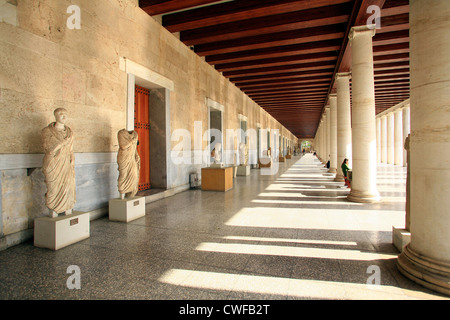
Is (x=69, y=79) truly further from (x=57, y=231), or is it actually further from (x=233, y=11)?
(x=233, y=11)

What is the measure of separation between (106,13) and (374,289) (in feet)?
25.7

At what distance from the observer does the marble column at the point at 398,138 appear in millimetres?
24312

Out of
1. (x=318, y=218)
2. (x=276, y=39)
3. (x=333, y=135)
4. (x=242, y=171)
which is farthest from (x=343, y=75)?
(x=318, y=218)

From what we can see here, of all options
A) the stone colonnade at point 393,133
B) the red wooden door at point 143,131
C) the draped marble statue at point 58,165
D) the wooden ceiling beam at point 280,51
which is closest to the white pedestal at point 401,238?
the draped marble statue at point 58,165

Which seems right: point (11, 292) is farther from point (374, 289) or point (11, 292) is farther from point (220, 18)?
point (220, 18)

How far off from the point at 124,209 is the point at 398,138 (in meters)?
27.3

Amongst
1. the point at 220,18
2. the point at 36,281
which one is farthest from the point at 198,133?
the point at 36,281

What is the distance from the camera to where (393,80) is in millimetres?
15484

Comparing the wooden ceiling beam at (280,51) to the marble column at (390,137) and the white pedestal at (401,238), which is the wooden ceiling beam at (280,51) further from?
the marble column at (390,137)

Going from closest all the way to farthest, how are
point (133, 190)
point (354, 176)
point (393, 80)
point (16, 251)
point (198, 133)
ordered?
1. point (16, 251)
2. point (133, 190)
3. point (354, 176)
4. point (198, 133)
5. point (393, 80)

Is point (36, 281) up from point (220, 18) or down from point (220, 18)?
down

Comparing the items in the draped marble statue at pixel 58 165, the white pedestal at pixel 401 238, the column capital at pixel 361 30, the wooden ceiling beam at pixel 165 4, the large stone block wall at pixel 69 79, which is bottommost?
the white pedestal at pixel 401 238

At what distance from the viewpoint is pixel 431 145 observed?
9.87 feet

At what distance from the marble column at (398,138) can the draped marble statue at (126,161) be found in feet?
85.2
